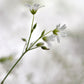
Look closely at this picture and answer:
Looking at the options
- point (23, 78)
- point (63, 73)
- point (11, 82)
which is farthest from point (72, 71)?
point (11, 82)

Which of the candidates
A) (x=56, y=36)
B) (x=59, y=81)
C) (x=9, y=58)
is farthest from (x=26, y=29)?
(x=9, y=58)

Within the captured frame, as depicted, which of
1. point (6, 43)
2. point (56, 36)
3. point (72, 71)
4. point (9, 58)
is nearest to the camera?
point (9, 58)

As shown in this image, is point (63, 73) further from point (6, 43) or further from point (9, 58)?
point (9, 58)

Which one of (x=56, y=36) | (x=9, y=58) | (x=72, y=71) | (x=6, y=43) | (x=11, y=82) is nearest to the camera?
(x=9, y=58)

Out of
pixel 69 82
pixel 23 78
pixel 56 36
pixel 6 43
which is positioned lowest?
pixel 69 82

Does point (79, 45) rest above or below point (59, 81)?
above

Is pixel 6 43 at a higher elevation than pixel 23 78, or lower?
higher

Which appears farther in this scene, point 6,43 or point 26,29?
point 26,29

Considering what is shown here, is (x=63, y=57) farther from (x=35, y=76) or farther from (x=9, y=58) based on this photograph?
(x=9, y=58)

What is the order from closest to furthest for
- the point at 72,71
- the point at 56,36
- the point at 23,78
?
the point at 56,36, the point at 23,78, the point at 72,71
